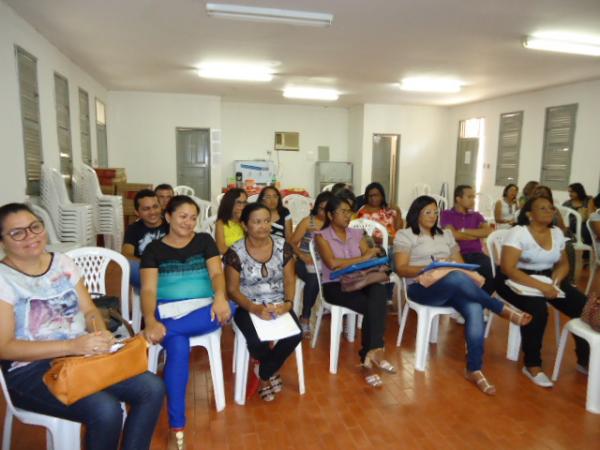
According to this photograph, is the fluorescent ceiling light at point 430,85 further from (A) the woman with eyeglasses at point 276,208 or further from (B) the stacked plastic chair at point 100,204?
(B) the stacked plastic chair at point 100,204

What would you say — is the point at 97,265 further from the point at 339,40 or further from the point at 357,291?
the point at 339,40

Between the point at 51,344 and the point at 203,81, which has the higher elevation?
the point at 203,81

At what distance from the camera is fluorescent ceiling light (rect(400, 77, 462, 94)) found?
6734 millimetres

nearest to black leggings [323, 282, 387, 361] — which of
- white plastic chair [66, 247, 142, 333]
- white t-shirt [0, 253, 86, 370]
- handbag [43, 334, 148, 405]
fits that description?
white plastic chair [66, 247, 142, 333]

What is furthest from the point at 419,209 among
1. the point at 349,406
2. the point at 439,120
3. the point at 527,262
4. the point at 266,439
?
the point at 439,120

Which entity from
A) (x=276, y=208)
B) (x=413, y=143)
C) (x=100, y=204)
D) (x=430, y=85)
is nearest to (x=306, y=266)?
(x=276, y=208)

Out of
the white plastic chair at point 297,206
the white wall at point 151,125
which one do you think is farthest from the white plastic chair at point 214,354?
Result: the white wall at point 151,125

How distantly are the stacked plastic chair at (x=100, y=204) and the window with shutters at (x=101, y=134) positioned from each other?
176 cm

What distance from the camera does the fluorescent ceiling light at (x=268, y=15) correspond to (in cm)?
362

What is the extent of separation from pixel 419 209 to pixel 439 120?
763 centimetres

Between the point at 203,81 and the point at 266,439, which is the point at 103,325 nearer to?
the point at 266,439

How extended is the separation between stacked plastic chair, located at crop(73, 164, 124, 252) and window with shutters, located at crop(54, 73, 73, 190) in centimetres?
17

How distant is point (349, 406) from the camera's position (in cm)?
238

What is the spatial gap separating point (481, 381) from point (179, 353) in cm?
177
